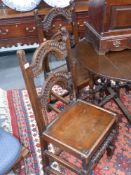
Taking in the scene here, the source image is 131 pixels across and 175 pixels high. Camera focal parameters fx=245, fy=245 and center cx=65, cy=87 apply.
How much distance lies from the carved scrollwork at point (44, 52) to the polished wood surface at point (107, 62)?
0.24m

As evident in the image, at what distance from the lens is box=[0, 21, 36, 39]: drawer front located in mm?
2705

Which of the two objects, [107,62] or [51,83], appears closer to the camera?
[51,83]

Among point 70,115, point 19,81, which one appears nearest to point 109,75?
point 70,115

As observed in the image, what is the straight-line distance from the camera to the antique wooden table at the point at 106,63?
167 cm

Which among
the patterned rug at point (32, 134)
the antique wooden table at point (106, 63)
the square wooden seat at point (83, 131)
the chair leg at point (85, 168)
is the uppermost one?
the antique wooden table at point (106, 63)

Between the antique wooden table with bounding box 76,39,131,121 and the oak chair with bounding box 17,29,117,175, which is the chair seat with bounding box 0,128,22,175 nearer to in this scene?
the oak chair with bounding box 17,29,117,175

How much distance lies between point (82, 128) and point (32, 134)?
2.46 feet

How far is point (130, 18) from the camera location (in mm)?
1843

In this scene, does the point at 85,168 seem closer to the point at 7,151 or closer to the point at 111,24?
the point at 7,151

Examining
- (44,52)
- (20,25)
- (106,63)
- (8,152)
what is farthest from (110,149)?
(20,25)

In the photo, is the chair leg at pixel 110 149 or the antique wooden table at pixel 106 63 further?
the chair leg at pixel 110 149

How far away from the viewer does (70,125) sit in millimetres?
1697

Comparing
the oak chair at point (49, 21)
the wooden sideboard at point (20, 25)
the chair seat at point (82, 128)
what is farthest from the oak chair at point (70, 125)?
the wooden sideboard at point (20, 25)

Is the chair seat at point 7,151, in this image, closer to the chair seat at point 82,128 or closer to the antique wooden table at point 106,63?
the chair seat at point 82,128
